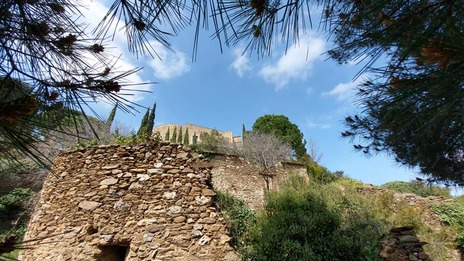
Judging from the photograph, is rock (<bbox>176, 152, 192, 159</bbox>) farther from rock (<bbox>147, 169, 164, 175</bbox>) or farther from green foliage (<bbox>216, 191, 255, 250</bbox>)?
green foliage (<bbox>216, 191, 255, 250</bbox>)

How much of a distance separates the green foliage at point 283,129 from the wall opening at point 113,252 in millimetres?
16520

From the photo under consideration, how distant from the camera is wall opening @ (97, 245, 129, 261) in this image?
→ 3.93 metres

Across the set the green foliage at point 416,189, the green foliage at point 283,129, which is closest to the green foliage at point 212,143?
the green foliage at point 283,129

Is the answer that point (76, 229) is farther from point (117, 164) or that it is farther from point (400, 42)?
point (400, 42)

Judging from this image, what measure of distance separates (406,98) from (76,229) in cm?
434

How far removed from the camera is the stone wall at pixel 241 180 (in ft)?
36.1

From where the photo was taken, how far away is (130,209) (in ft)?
13.3

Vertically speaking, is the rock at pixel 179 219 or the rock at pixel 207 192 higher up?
the rock at pixel 207 192

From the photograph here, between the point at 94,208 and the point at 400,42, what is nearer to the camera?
the point at 400,42

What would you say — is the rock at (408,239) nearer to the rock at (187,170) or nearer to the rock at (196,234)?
the rock at (196,234)

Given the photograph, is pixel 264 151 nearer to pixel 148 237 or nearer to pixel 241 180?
pixel 241 180

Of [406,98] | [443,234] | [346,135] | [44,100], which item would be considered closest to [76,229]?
[44,100]

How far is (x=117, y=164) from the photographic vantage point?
4414 mm

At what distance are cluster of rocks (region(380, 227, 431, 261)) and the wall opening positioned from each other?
13.4ft
